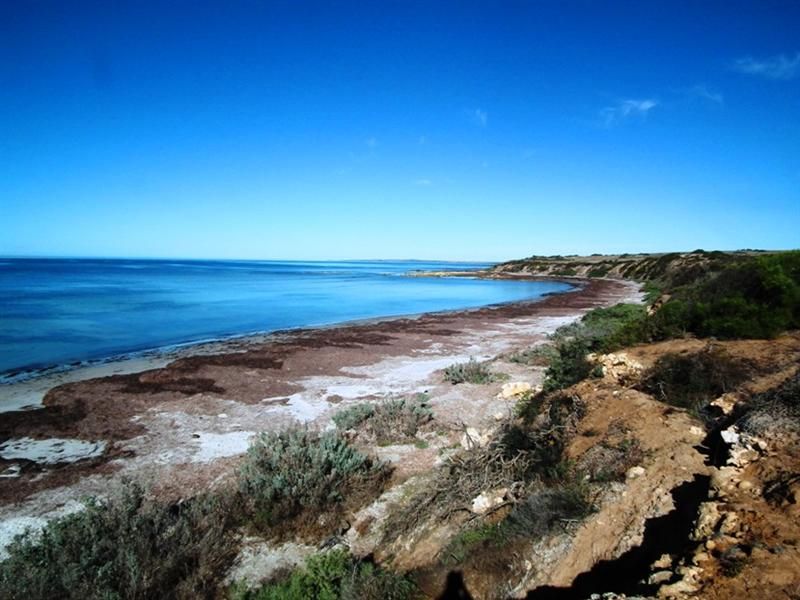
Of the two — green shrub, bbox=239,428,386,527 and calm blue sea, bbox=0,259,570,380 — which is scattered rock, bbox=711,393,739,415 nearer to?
green shrub, bbox=239,428,386,527

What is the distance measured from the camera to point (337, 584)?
4574 millimetres

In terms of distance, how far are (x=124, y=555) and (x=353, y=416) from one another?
533 centimetres

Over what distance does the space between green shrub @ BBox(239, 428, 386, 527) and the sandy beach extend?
82cm

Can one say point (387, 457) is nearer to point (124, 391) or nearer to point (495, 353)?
point (124, 391)

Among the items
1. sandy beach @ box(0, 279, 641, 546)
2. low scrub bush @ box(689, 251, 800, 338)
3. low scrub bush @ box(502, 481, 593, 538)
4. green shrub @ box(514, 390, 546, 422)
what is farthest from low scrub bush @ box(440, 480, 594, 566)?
low scrub bush @ box(689, 251, 800, 338)

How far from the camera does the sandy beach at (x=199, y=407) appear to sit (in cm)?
731

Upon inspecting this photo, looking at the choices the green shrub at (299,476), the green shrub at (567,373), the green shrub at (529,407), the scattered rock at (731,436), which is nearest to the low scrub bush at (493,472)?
the green shrub at (299,476)

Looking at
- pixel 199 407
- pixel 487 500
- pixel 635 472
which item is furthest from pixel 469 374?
pixel 635 472

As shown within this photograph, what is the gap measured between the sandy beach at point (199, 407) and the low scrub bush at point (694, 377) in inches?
140

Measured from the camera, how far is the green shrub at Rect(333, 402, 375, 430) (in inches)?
365

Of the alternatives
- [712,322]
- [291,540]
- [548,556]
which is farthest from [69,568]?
[712,322]

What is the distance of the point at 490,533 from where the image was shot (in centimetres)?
468

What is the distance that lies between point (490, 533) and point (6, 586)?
475cm

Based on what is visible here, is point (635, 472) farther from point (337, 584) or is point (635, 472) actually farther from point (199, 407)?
point (199, 407)
